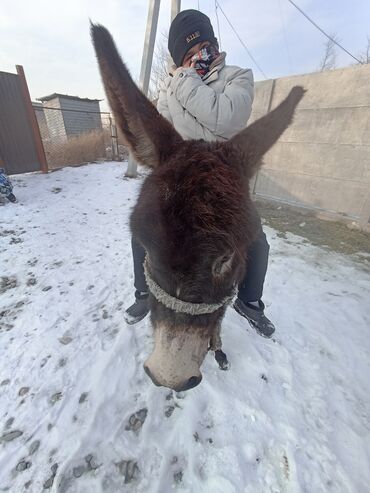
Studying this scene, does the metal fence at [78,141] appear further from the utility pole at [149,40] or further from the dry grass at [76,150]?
the utility pole at [149,40]

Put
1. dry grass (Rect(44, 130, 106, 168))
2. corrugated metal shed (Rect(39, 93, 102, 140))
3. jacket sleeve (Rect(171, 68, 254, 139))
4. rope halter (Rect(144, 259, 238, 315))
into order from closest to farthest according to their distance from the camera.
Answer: rope halter (Rect(144, 259, 238, 315)) < jacket sleeve (Rect(171, 68, 254, 139)) < dry grass (Rect(44, 130, 106, 168)) < corrugated metal shed (Rect(39, 93, 102, 140))

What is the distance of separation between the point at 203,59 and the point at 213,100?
1.77ft

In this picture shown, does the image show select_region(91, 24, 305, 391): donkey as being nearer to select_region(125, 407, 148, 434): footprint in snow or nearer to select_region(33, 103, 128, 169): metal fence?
select_region(125, 407, 148, 434): footprint in snow

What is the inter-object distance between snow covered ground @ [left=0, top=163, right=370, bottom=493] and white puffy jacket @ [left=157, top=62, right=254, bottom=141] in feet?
2.27

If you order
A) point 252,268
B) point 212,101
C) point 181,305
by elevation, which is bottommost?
point 252,268

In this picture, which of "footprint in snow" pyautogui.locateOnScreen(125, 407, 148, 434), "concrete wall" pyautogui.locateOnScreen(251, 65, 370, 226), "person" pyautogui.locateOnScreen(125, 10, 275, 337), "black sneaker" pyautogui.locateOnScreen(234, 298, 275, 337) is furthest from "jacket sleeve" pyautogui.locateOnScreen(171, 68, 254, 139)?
"concrete wall" pyautogui.locateOnScreen(251, 65, 370, 226)

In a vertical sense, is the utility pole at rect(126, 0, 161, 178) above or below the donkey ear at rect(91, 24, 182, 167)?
above

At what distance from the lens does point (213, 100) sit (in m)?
1.66

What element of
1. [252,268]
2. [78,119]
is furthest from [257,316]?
[78,119]

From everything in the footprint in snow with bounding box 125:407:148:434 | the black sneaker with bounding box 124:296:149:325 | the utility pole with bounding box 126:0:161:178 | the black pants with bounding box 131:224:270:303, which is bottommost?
the footprint in snow with bounding box 125:407:148:434

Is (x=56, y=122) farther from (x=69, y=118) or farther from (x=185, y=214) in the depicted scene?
(x=185, y=214)

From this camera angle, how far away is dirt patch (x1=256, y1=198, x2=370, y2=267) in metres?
4.58

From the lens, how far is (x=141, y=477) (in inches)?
60.1

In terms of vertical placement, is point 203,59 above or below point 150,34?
below
